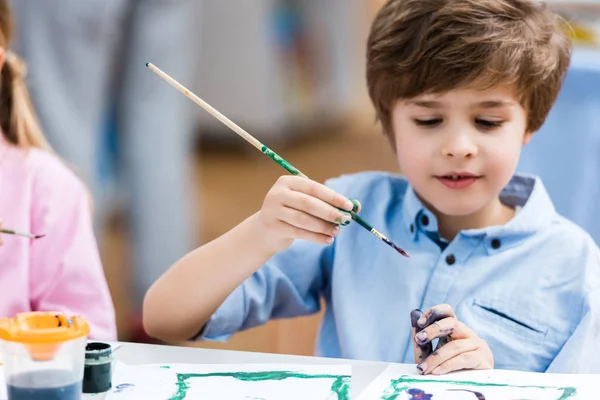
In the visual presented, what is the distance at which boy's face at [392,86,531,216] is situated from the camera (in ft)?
3.59

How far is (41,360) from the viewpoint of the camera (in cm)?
79

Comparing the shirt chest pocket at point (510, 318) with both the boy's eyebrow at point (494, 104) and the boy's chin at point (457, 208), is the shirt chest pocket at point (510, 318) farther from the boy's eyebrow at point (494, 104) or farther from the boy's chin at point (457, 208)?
the boy's eyebrow at point (494, 104)

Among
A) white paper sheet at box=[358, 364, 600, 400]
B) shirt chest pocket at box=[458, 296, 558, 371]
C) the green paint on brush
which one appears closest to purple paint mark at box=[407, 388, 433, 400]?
white paper sheet at box=[358, 364, 600, 400]

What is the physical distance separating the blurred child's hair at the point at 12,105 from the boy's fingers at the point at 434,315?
1.94ft

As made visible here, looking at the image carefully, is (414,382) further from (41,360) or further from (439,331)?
(41,360)

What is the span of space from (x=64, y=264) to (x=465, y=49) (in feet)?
Result: 1.77

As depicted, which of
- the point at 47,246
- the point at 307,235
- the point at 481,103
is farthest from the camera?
the point at 47,246

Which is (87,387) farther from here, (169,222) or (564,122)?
(169,222)

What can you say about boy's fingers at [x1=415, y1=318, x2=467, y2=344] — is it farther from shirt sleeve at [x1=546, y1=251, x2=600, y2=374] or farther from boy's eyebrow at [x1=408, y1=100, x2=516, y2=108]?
boy's eyebrow at [x1=408, y1=100, x2=516, y2=108]

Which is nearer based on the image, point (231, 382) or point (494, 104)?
point (231, 382)

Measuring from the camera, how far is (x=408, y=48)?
3.69 feet

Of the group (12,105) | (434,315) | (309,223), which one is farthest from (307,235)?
(12,105)

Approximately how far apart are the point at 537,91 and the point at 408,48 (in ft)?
0.53

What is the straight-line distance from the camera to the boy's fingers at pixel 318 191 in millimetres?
938
